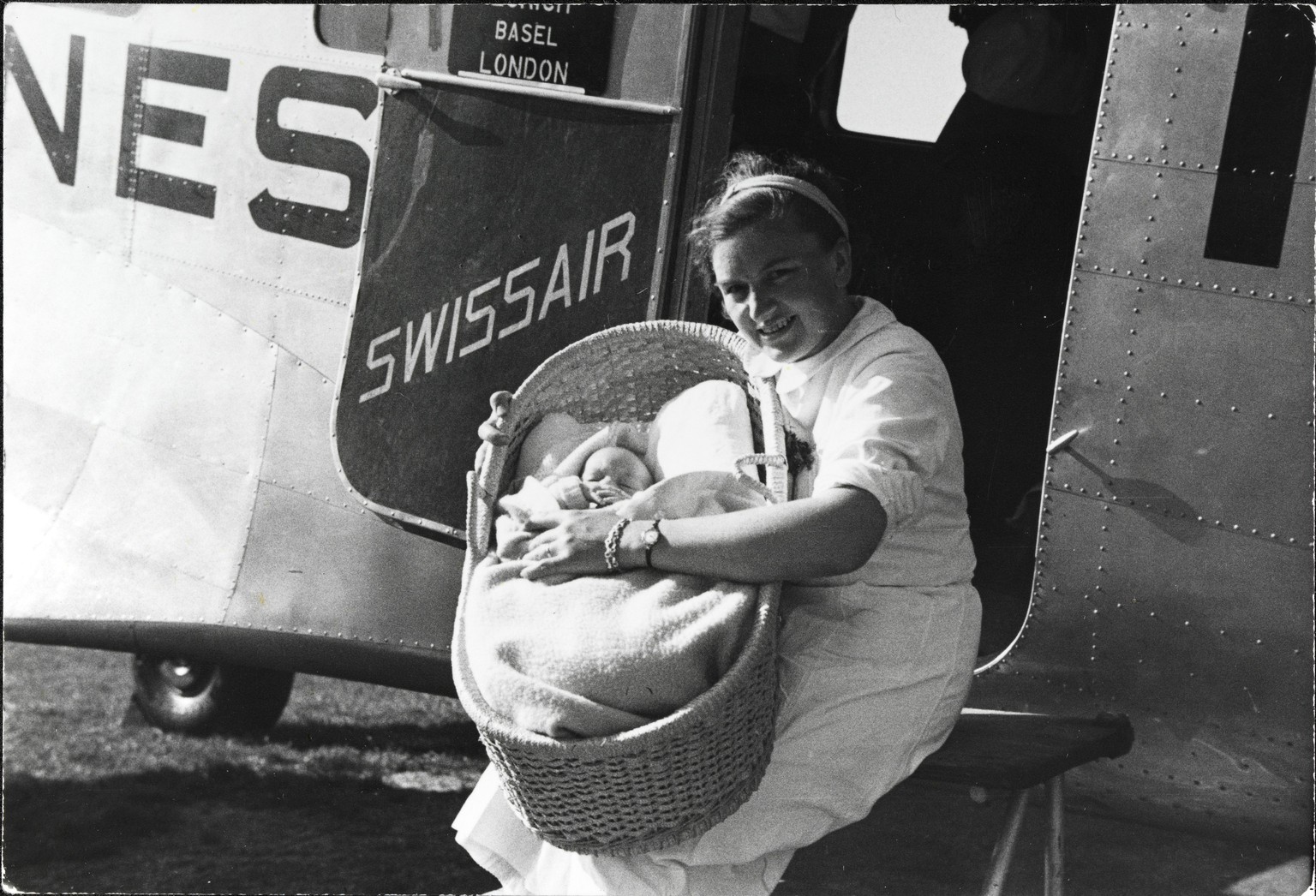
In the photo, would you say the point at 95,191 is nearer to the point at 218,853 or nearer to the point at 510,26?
the point at 510,26

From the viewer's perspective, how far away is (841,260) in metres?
2.43

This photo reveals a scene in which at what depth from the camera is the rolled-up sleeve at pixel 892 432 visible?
211 centimetres

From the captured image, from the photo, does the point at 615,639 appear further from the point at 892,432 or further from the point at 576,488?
the point at 892,432

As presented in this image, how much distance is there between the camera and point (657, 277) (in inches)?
122

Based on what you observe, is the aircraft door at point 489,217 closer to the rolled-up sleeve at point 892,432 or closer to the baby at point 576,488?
the baby at point 576,488

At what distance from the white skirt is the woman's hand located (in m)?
0.58

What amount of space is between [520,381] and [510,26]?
2.79 feet

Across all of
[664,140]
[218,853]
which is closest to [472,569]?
[664,140]

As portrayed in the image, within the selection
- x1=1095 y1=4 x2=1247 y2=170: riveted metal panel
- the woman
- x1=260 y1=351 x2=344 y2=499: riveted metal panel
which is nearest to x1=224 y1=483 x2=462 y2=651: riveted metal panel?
x1=260 y1=351 x2=344 y2=499: riveted metal panel

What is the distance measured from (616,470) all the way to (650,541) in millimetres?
272

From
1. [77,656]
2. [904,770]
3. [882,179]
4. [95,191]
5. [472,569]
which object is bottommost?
[77,656]

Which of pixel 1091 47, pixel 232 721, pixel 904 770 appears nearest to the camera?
pixel 904 770

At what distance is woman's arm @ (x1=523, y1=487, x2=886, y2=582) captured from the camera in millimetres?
2084

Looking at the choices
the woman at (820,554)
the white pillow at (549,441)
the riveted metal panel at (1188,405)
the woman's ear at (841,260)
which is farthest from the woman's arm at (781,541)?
the riveted metal panel at (1188,405)
